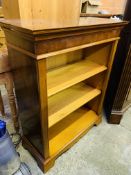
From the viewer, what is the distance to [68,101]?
1.24 m

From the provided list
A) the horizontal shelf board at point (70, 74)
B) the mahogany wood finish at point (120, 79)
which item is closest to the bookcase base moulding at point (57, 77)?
the horizontal shelf board at point (70, 74)

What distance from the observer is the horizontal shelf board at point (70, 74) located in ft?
3.17

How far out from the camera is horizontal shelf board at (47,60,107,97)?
97cm

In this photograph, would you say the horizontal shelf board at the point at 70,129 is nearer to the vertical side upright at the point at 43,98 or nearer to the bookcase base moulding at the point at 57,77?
the bookcase base moulding at the point at 57,77

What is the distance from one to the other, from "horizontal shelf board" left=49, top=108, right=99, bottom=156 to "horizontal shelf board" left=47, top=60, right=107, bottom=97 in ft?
1.75

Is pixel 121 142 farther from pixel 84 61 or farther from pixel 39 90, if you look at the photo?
pixel 39 90

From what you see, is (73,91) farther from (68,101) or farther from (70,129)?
(70,129)

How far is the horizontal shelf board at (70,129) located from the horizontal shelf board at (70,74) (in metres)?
0.53

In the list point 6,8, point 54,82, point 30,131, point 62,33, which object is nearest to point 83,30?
point 62,33

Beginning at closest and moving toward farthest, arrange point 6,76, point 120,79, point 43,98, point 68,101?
1. point 43,98
2. point 6,76
3. point 68,101
4. point 120,79

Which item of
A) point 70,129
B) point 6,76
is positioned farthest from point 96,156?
point 6,76

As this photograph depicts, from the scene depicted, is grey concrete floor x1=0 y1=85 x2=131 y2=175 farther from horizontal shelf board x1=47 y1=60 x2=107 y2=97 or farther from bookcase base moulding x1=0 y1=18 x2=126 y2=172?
horizontal shelf board x1=47 y1=60 x2=107 y2=97

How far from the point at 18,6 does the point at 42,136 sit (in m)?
0.83

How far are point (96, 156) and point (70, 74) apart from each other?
0.75m
